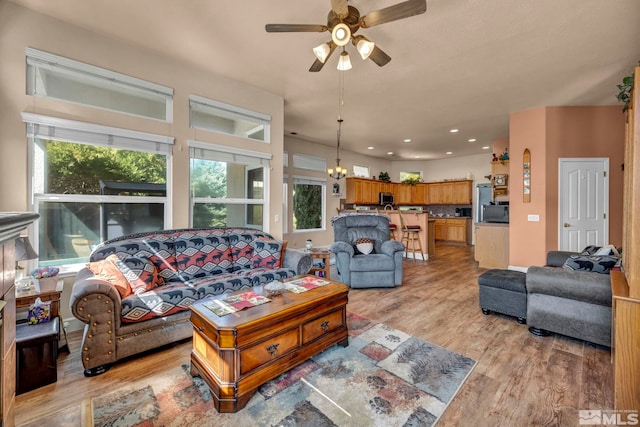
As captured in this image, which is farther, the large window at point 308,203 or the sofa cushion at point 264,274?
the large window at point 308,203

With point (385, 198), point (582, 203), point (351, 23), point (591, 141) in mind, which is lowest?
point (582, 203)

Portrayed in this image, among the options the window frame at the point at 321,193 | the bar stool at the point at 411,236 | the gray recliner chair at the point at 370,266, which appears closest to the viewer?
the gray recliner chair at the point at 370,266

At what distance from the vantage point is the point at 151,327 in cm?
224

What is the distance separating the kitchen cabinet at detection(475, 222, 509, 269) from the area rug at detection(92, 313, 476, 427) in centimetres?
385

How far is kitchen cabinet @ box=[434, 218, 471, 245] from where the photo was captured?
28.0 feet

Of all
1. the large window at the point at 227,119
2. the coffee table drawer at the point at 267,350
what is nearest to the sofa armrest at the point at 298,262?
the coffee table drawer at the point at 267,350

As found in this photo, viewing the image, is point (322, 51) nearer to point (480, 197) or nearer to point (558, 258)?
point (558, 258)

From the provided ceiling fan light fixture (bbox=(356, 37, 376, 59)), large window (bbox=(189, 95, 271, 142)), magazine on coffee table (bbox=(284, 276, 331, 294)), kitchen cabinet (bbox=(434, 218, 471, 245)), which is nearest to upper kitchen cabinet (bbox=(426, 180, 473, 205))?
kitchen cabinet (bbox=(434, 218, 471, 245))

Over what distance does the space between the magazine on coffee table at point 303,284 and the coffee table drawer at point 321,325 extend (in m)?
0.27

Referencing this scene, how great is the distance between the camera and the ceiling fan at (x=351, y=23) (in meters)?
1.93

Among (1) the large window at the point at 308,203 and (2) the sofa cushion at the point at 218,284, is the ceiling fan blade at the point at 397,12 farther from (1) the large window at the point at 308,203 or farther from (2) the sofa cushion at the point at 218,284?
(1) the large window at the point at 308,203

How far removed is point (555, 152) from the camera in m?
4.54

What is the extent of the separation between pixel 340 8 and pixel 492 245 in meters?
5.18

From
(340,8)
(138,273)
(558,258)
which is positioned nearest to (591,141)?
(558,258)
